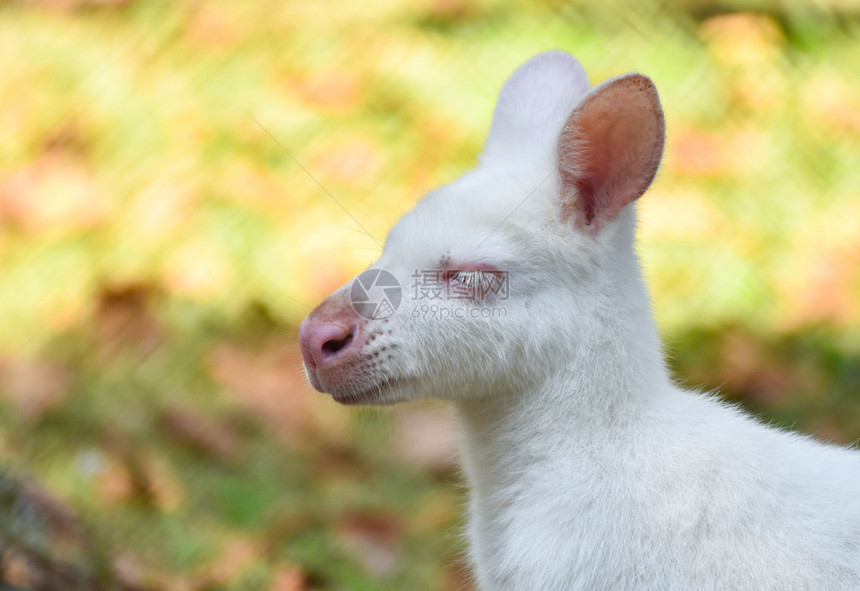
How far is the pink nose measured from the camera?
2016 mm

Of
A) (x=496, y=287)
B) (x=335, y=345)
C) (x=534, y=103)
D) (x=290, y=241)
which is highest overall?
(x=534, y=103)

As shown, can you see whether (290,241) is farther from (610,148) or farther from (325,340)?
(610,148)

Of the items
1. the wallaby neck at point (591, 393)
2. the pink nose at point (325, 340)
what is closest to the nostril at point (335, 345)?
the pink nose at point (325, 340)

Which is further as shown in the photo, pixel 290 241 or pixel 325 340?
pixel 290 241

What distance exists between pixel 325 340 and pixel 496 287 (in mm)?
363

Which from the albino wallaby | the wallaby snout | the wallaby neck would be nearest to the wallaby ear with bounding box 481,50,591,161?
the albino wallaby

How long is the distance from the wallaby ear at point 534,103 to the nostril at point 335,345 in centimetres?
57

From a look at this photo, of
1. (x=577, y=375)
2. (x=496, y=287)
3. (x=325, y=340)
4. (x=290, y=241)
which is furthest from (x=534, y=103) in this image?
(x=290, y=241)

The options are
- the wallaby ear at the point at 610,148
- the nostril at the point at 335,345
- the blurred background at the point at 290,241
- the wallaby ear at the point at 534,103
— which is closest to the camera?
the wallaby ear at the point at 610,148

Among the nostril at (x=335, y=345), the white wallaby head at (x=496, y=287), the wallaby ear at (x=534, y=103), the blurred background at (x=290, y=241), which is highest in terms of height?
the wallaby ear at (x=534, y=103)

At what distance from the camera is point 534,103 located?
235 centimetres

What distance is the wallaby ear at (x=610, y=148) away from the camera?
193 cm

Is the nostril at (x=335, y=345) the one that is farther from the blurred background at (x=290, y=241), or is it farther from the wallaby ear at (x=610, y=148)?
the blurred background at (x=290, y=241)

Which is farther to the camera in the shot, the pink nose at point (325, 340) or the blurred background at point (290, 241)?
the blurred background at point (290, 241)
